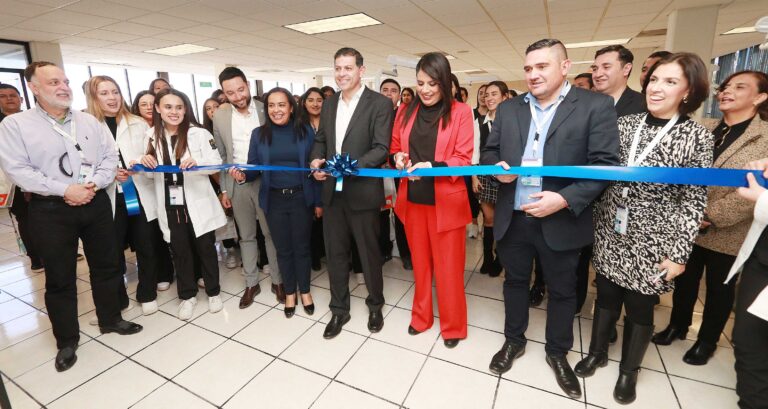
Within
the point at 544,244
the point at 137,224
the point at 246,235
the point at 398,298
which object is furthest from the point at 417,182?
the point at 137,224

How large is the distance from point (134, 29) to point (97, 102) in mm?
5038

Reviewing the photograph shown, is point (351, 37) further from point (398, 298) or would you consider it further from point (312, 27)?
point (398, 298)

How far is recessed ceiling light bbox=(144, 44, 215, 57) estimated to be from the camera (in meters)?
8.32

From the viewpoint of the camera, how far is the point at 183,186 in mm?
2738

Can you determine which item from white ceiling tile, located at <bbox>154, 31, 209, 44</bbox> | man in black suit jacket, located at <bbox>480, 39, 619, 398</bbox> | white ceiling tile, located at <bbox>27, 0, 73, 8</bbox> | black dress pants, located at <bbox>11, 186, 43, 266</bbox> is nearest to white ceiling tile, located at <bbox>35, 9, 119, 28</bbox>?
white ceiling tile, located at <bbox>27, 0, 73, 8</bbox>

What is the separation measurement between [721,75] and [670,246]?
52.0 ft

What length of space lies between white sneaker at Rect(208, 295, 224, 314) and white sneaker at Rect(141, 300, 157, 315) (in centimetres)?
45

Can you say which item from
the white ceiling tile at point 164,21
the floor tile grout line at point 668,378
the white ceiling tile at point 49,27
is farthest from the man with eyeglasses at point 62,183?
the white ceiling tile at point 49,27

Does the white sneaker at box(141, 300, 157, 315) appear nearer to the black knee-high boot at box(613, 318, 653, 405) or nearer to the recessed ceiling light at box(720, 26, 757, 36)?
the black knee-high boot at box(613, 318, 653, 405)

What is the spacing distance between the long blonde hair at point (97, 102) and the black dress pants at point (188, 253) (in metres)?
0.88

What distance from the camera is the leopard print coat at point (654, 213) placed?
5.35ft

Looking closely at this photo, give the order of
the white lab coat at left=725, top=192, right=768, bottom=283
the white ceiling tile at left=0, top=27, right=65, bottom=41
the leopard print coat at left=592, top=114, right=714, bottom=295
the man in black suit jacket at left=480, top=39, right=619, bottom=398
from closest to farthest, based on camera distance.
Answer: the white lab coat at left=725, top=192, right=768, bottom=283
the leopard print coat at left=592, top=114, right=714, bottom=295
the man in black suit jacket at left=480, top=39, right=619, bottom=398
the white ceiling tile at left=0, top=27, right=65, bottom=41

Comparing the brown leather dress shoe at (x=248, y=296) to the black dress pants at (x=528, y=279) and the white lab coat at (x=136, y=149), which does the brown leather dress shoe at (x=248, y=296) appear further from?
the black dress pants at (x=528, y=279)

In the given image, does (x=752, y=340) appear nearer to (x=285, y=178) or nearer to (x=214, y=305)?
(x=285, y=178)
